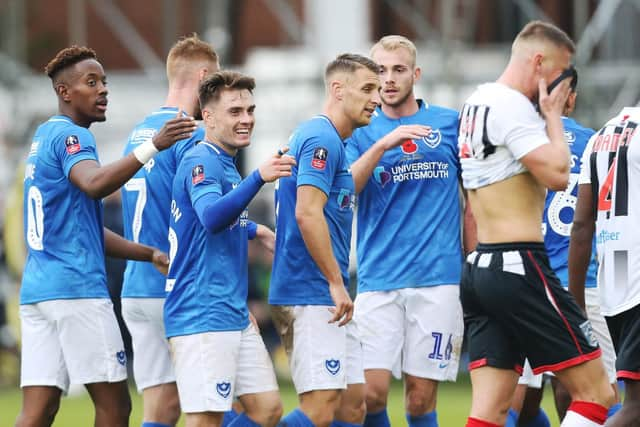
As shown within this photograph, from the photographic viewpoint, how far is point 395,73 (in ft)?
27.7

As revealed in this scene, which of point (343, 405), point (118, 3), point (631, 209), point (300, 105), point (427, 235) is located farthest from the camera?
point (118, 3)

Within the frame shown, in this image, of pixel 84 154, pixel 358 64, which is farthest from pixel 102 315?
pixel 358 64

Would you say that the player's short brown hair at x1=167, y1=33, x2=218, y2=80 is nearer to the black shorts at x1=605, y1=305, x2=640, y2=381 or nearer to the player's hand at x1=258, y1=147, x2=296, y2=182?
the player's hand at x1=258, y1=147, x2=296, y2=182

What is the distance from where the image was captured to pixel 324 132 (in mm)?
7465

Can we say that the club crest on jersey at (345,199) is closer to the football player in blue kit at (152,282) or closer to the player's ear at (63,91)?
the football player in blue kit at (152,282)

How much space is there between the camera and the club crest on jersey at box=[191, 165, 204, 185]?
7.03m

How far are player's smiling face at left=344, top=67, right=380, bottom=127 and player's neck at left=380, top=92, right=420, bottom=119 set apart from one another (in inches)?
35.1

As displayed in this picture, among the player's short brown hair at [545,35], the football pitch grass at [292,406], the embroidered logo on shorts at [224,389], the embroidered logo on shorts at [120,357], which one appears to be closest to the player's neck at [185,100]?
the embroidered logo on shorts at [120,357]

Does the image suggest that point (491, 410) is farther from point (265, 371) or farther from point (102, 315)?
point (102, 315)

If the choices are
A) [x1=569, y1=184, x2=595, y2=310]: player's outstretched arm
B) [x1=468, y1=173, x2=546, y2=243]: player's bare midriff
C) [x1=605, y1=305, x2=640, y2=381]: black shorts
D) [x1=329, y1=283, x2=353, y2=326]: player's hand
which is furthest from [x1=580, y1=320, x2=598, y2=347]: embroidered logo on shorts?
[x1=329, y1=283, x2=353, y2=326]: player's hand

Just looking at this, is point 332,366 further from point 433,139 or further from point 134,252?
point 433,139

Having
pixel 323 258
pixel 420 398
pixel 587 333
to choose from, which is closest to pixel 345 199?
pixel 323 258

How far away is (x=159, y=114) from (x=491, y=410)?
2762 millimetres

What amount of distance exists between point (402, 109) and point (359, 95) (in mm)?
969
